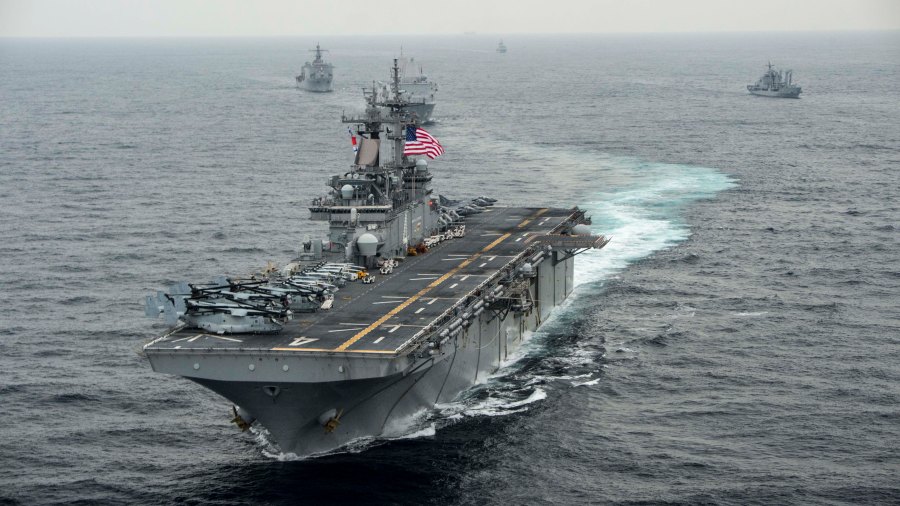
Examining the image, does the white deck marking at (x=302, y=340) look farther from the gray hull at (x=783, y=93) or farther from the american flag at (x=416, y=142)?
the gray hull at (x=783, y=93)

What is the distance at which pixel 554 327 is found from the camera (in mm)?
50625

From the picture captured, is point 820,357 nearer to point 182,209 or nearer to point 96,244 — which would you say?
point 96,244

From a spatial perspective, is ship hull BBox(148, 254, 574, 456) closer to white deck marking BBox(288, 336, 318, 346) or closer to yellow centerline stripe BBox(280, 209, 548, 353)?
yellow centerline stripe BBox(280, 209, 548, 353)

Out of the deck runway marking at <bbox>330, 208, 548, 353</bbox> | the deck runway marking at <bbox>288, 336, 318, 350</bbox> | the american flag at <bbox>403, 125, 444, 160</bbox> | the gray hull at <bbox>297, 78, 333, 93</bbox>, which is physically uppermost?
the american flag at <bbox>403, 125, 444, 160</bbox>

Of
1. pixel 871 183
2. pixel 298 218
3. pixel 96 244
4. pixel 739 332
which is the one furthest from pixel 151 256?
pixel 871 183

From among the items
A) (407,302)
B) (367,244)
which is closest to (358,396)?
(407,302)

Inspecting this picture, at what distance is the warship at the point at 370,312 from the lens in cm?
Result: 3353

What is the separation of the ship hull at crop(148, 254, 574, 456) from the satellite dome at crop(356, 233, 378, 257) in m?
5.73

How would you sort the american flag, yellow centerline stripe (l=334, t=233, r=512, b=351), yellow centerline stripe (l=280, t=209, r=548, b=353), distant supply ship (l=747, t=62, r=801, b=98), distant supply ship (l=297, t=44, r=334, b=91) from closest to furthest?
yellow centerline stripe (l=280, t=209, r=548, b=353), yellow centerline stripe (l=334, t=233, r=512, b=351), the american flag, distant supply ship (l=747, t=62, r=801, b=98), distant supply ship (l=297, t=44, r=334, b=91)

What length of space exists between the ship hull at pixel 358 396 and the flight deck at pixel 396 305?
1.01 metres

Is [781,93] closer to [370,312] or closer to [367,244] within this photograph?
[367,244]

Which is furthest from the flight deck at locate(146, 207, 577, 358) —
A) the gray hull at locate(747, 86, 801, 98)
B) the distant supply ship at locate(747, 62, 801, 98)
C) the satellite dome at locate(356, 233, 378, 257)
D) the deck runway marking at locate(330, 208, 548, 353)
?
the distant supply ship at locate(747, 62, 801, 98)

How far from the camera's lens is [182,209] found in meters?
73.3

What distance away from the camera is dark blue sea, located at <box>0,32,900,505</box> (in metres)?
33.8
